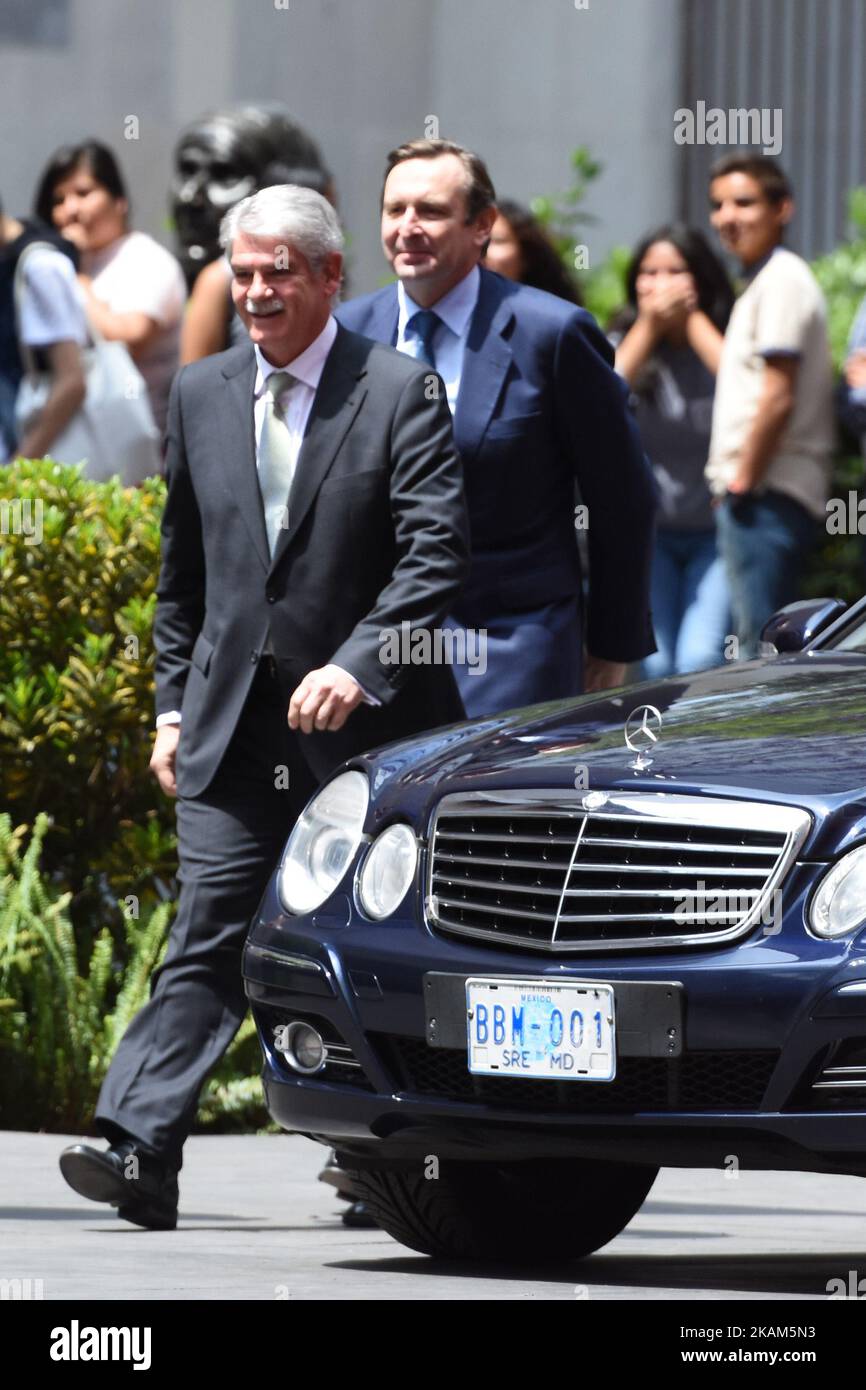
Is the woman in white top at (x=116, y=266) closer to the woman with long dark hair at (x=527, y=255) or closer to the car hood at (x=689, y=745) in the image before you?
the woman with long dark hair at (x=527, y=255)

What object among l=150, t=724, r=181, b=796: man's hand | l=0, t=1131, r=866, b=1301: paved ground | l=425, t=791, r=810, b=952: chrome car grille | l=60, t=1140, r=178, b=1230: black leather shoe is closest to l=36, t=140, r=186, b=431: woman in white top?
l=0, t=1131, r=866, b=1301: paved ground

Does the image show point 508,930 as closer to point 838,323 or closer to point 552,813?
point 552,813

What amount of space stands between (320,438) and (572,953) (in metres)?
1.61

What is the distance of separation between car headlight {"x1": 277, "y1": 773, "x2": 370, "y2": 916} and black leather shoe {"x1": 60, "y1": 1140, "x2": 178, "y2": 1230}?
2.64 feet

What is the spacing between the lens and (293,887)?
5.99 meters

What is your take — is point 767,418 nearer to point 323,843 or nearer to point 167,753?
point 167,753

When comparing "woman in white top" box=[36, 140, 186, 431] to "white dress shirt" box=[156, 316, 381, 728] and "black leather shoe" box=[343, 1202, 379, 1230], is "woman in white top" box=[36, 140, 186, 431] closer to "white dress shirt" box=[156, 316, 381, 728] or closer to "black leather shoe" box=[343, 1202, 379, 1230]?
"white dress shirt" box=[156, 316, 381, 728]

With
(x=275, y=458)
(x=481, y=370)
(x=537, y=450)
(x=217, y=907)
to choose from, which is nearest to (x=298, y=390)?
(x=275, y=458)

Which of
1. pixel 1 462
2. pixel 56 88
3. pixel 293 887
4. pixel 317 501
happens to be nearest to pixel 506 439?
pixel 317 501

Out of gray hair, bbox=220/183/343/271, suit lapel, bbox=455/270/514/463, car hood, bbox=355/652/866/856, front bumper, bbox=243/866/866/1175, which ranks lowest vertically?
front bumper, bbox=243/866/866/1175

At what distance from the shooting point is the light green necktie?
21.8 feet

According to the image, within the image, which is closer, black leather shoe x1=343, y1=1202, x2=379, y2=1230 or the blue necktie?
black leather shoe x1=343, y1=1202, x2=379, y2=1230

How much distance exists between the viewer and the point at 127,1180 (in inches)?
256

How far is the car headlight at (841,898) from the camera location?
5.16 metres
